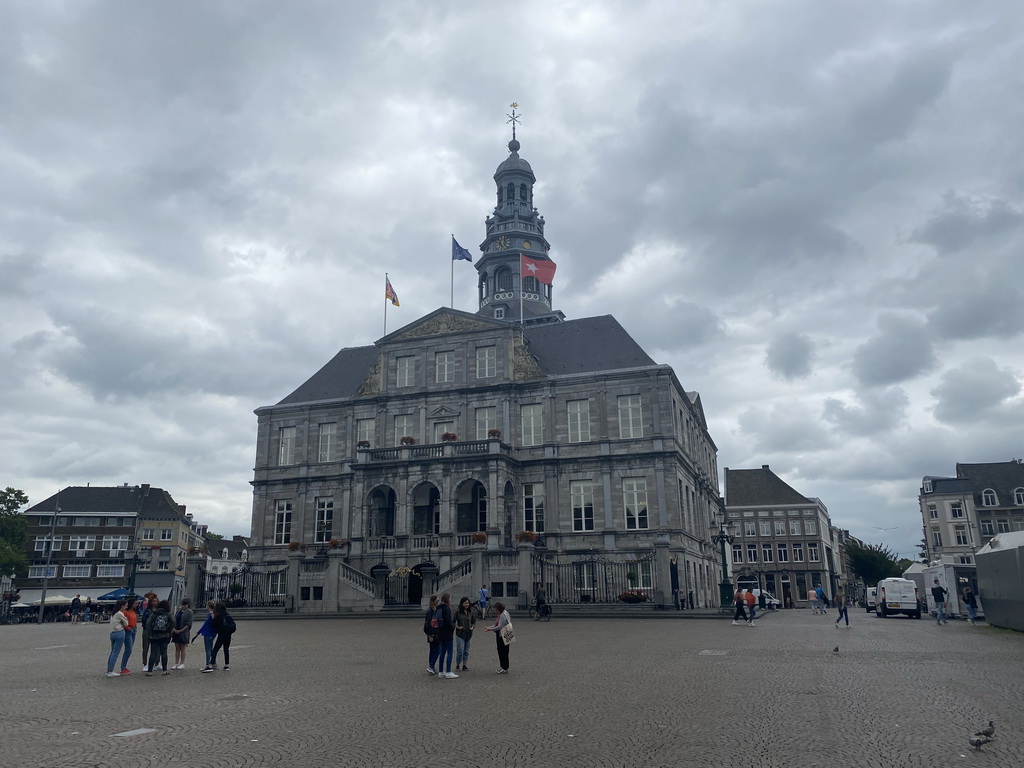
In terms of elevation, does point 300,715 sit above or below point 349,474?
below

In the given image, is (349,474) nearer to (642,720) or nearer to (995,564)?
(995,564)

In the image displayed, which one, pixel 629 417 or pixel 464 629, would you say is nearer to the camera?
pixel 464 629

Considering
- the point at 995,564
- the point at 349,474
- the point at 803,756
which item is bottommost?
the point at 803,756

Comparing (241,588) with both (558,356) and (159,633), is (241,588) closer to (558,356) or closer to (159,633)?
(558,356)

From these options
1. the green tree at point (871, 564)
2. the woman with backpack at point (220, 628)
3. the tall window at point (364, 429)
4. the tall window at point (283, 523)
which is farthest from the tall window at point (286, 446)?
the green tree at point (871, 564)

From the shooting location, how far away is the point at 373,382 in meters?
55.4

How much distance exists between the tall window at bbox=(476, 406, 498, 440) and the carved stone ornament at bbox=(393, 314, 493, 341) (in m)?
5.52

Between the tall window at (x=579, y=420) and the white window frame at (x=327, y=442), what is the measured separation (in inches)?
660

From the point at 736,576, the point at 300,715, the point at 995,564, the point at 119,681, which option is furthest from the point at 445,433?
the point at 736,576

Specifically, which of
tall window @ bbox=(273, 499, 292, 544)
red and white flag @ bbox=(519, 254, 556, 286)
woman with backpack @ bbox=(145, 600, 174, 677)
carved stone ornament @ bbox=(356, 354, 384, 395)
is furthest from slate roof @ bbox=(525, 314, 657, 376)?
woman with backpack @ bbox=(145, 600, 174, 677)

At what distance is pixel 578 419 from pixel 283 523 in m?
21.7

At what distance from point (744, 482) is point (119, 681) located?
9191 cm

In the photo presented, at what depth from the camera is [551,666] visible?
16.7m

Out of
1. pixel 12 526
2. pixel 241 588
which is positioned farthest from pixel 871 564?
pixel 12 526
